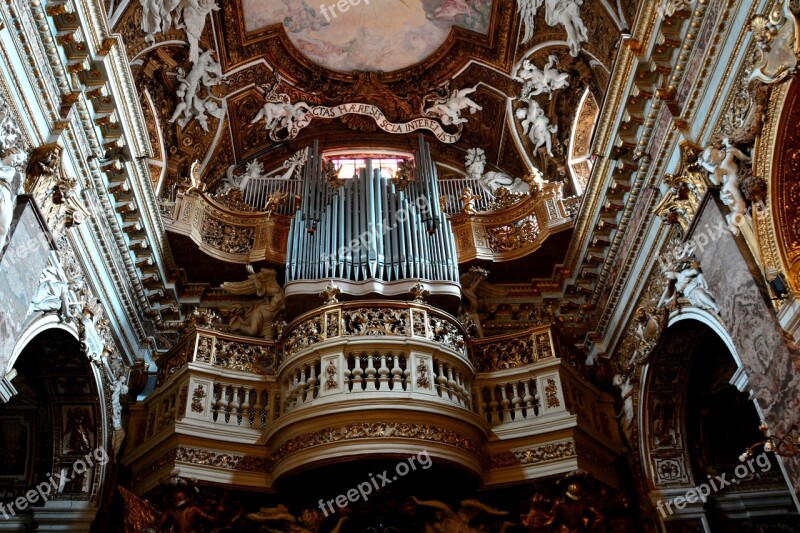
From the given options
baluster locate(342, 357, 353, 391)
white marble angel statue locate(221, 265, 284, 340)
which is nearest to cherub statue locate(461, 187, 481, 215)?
white marble angel statue locate(221, 265, 284, 340)

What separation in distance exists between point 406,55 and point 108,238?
8.32m

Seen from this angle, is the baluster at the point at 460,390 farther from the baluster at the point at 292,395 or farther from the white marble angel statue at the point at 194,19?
the white marble angel statue at the point at 194,19

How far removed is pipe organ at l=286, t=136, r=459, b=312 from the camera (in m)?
11.4

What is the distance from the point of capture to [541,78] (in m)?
13.6

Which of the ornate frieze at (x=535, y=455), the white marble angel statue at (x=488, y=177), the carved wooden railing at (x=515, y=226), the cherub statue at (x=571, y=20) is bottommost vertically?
the ornate frieze at (x=535, y=455)

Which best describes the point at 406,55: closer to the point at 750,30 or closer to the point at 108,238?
the point at 108,238

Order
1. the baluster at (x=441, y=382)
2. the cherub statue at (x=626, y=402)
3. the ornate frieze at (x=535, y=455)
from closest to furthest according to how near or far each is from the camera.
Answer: the ornate frieze at (x=535, y=455), the baluster at (x=441, y=382), the cherub statue at (x=626, y=402)

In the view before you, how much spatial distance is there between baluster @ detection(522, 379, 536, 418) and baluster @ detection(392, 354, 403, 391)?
77.2 inches

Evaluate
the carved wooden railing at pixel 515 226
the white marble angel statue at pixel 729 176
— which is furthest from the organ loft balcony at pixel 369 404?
the white marble angel statue at pixel 729 176

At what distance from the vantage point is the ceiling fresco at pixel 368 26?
47.5 ft

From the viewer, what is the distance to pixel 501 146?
15.4 m

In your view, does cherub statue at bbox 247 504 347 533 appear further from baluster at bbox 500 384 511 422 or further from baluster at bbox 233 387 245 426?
baluster at bbox 500 384 511 422
